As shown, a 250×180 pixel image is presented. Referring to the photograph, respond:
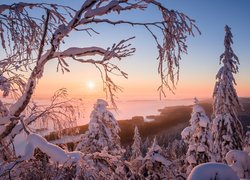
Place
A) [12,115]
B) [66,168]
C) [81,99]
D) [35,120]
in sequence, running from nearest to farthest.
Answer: [66,168]
[12,115]
[35,120]
[81,99]

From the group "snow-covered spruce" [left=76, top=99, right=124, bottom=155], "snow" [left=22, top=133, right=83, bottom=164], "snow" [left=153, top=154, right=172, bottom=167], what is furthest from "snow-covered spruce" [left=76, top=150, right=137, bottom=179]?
"snow-covered spruce" [left=76, top=99, right=124, bottom=155]

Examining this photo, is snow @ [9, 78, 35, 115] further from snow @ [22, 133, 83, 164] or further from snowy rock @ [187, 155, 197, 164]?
snowy rock @ [187, 155, 197, 164]

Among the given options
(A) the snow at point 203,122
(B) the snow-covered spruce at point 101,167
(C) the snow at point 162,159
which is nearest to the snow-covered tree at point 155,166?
(C) the snow at point 162,159

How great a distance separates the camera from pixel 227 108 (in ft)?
63.0

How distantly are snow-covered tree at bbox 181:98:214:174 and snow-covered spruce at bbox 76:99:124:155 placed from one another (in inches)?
167

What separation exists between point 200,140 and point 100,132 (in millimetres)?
6069

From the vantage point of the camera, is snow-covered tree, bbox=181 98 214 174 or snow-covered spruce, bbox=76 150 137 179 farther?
snow-covered tree, bbox=181 98 214 174

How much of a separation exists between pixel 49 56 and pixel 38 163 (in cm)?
154

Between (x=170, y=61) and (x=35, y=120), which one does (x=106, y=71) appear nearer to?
(x=170, y=61)

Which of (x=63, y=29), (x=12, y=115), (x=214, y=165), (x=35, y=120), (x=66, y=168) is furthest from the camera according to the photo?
(x=35, y=120)

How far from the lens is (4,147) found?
14.6ft

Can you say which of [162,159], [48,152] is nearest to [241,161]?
[48,152]

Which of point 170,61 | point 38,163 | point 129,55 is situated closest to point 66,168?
point 38,163

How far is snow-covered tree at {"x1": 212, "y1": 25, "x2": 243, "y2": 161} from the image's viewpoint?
61.5ft
